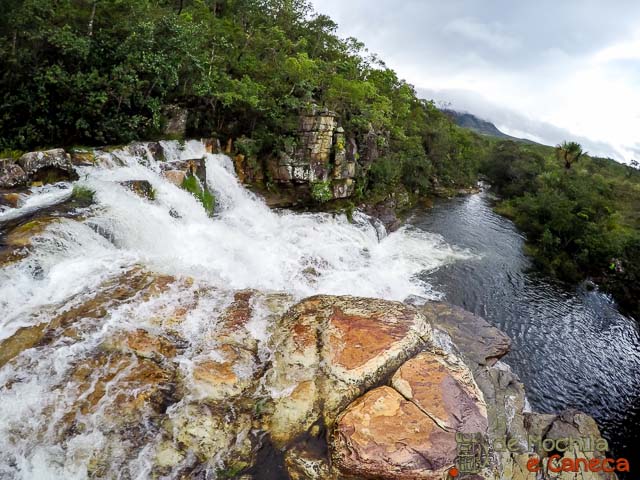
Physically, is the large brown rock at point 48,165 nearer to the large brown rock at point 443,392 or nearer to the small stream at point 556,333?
the large brown rock at point 443,392

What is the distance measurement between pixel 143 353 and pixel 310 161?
1375 cm

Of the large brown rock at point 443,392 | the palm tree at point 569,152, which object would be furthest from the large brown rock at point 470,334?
the palm tree at point 569,152

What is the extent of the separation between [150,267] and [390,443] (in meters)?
6.89

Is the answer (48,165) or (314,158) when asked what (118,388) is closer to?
(48,165)

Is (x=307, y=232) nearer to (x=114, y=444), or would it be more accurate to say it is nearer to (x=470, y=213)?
(x=114, y=444)

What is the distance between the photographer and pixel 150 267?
8648 mm

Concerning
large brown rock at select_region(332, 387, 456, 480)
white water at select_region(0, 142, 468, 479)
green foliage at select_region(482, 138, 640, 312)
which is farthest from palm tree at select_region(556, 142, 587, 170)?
large brown rock at select_region(332, 387, 456, 480)

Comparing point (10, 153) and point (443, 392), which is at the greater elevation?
point (10, 153)

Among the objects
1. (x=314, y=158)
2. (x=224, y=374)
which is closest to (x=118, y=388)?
(x=224, y=374)

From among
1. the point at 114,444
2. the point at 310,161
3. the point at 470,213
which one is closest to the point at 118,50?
the point at 310,161

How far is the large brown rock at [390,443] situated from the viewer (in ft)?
15.8

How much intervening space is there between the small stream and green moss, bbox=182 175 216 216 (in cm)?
999

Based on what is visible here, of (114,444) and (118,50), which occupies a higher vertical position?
(118,50)

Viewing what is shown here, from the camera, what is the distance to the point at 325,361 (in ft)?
20.8
